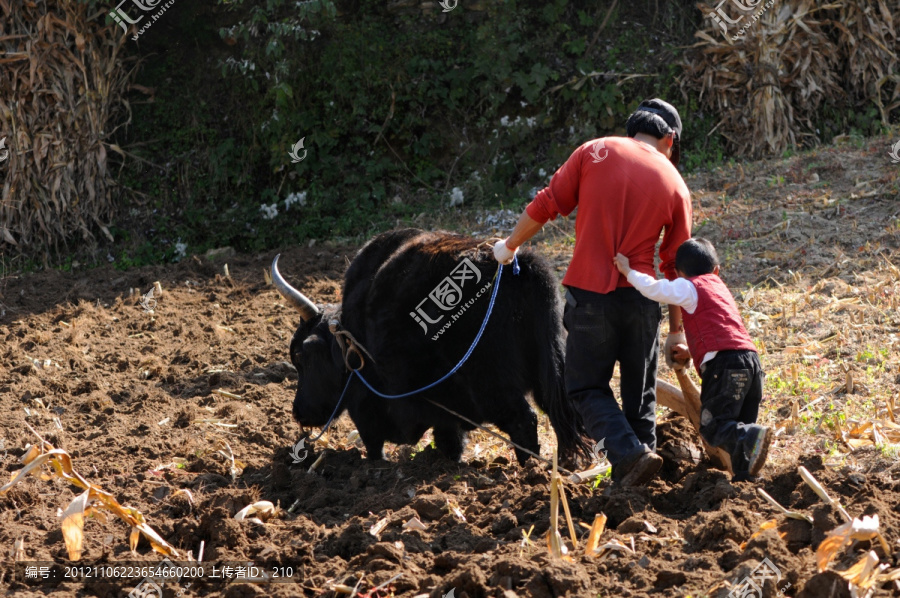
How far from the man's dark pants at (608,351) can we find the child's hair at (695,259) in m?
0.24

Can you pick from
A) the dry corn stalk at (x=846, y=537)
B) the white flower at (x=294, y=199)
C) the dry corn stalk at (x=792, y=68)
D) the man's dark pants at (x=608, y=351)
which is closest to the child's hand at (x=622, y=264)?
the man's dark pants at (x=608, y=351)

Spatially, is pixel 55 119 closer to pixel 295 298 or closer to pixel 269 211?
pixel 269 211

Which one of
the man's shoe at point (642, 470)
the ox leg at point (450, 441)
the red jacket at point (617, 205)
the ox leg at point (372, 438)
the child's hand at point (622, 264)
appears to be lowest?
the ox leg at point (372, 438)

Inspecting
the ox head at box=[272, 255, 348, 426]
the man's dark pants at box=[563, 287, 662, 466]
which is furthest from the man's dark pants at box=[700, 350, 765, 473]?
the ox head at box=[272, 255, 348, 426]

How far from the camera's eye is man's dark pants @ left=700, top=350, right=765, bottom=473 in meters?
4.18

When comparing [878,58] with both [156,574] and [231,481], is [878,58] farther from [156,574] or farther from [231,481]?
[156,574]

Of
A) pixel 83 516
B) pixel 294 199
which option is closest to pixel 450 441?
pixel 83 516

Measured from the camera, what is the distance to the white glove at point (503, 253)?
4645 millimetres

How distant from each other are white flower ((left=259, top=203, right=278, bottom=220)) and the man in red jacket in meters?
7.15

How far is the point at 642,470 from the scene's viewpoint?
13.5 ft

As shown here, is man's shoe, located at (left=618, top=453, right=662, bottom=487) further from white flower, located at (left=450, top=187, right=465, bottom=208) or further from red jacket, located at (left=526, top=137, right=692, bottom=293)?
white flower, located at (left=450, top=187, right=465, bottom=208)

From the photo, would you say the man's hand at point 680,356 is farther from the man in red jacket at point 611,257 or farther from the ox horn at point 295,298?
the ox horn at point 295,298

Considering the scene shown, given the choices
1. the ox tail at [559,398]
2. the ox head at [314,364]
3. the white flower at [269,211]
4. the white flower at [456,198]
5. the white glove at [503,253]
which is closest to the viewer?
the white glove at [503,253]

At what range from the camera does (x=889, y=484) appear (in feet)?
13.3
